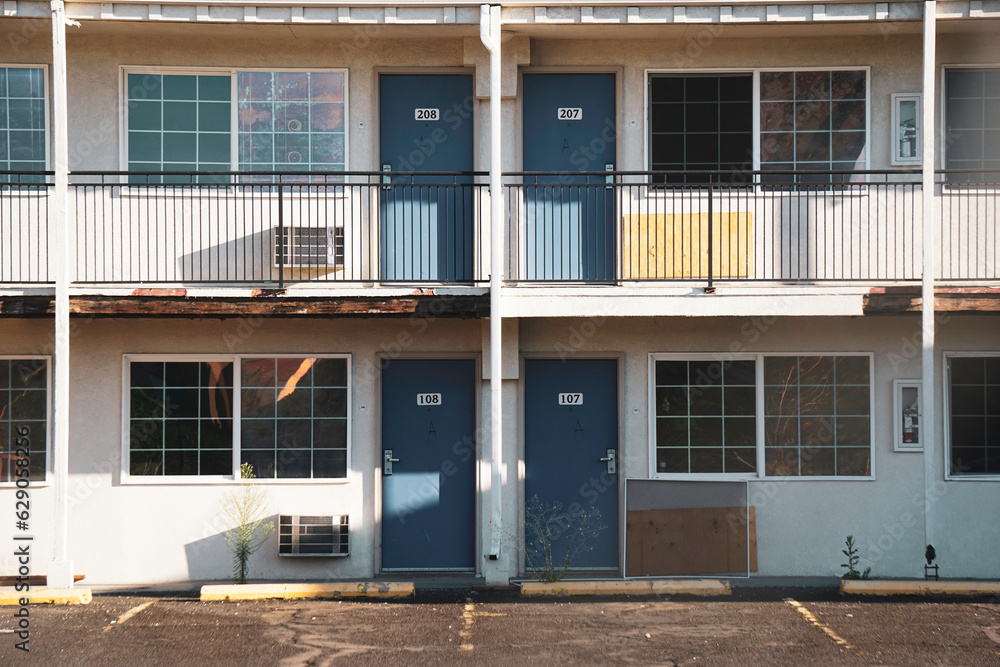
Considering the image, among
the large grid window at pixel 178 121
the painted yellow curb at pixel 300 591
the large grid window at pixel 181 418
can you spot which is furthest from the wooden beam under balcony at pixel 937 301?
the large grid window at pixel 178 121

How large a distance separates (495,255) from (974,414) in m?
6.07

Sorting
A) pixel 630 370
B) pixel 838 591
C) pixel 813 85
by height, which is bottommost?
pixel 838 591

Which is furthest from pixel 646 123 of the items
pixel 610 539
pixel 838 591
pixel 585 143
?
pixel 838 591

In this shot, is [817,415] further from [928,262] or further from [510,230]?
[510,230]

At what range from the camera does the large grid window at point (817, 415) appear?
410 inches

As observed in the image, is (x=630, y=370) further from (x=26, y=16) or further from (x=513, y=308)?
(x=26, y=16)

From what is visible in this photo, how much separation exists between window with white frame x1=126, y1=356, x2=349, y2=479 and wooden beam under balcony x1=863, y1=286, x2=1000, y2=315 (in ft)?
20.1

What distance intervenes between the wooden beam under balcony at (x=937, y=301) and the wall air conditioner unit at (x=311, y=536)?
651 centimetres

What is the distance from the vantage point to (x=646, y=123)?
34.8 feet

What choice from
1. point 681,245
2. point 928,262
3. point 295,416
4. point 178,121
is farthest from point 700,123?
point 178,121

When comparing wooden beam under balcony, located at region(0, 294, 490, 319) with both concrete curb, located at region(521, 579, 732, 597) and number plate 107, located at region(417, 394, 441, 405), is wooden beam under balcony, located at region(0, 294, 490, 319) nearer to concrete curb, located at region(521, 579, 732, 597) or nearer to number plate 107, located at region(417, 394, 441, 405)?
number plate 107, located at region(417, 394, 441, 405)

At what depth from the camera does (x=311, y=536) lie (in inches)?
401

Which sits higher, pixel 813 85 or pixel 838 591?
pixel 813 85

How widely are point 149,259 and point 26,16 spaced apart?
2925mm
